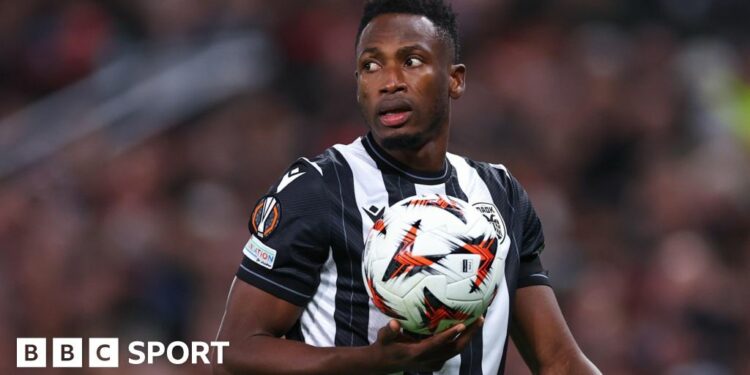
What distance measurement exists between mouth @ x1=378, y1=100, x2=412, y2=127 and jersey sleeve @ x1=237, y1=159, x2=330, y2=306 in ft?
0.91

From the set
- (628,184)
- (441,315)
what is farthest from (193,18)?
(441,315)

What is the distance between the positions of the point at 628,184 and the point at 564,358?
207 inches

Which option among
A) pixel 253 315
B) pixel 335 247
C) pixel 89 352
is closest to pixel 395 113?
pixel 335 247

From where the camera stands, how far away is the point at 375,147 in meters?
3.69

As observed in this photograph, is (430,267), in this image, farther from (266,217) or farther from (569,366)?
(569,366)

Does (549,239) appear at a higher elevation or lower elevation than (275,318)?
higher

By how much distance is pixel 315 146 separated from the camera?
8578 millimetres

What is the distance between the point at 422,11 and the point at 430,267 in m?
0.86

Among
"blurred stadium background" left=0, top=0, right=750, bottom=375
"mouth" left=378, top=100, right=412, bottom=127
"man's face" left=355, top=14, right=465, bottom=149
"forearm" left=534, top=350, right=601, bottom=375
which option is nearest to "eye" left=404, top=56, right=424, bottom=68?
"man's face" left=355, top=14, right=465, bottom=149

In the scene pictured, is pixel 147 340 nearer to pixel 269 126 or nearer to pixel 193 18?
pixel 269 126

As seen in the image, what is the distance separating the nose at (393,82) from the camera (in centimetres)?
352

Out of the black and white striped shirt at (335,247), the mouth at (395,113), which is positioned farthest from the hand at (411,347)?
the mouth at (395,113)

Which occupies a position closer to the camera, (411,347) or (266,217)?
(411,347)

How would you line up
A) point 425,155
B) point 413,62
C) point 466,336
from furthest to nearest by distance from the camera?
point 425,155, point 413,62, point 466,336
